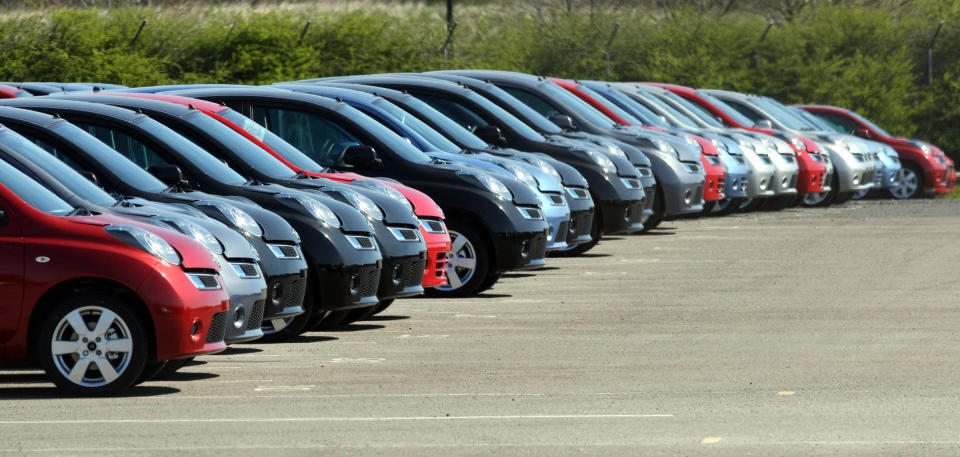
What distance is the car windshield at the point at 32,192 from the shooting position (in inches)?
379

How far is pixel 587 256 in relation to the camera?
18922 mm

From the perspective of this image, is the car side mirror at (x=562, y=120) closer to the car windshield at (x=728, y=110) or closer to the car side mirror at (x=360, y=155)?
the car side mirror at (x=360, y=155)

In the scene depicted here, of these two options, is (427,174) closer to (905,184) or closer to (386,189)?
(386,189)

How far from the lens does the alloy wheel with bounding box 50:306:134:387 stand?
934cm

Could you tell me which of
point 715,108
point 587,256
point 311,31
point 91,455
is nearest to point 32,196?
point 91,455

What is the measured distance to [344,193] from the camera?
1237 cm

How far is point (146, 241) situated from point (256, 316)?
102 centimetres

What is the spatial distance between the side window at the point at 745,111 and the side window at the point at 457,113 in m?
10.3

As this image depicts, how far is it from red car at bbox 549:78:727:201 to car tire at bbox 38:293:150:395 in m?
13.1

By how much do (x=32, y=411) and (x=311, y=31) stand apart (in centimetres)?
2611

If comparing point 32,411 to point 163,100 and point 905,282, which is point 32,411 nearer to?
point 163,100

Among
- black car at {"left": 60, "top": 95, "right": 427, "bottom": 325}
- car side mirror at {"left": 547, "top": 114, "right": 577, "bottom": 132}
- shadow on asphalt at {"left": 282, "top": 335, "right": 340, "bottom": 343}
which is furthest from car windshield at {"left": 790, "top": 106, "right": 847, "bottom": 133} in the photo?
shadow on asphalt at {"left": 282, "top": 335, "right": 340, "bottom": 343}

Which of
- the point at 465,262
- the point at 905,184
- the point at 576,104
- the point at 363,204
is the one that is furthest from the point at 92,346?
the point at 905,184

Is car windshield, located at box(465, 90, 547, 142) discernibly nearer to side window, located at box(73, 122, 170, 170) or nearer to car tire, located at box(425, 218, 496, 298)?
car tire, located at box(425, 218, 496, 298)
